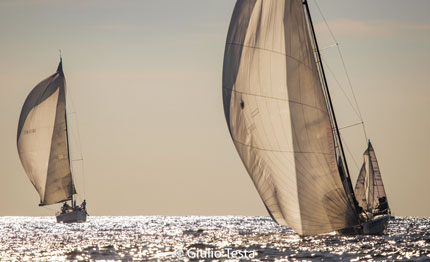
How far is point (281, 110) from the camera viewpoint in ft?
138

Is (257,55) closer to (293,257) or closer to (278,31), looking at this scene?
(278,31)

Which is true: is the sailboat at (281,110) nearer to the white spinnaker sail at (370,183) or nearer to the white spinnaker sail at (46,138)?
the white spinnaker sail at (370,183)

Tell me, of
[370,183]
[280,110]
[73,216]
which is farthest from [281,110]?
[73,216]

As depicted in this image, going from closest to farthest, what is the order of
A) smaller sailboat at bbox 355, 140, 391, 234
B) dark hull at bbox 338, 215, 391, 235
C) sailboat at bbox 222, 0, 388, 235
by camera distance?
1. sailboat at bbox 222, 0, 388, 235
2. dark hull at bbox 338, 215, 391, 235
3. smaller sailboat at bbox 355, 140, 391, 234

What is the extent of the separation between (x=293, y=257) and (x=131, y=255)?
31.8ft

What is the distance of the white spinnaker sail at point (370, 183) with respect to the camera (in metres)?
81.2

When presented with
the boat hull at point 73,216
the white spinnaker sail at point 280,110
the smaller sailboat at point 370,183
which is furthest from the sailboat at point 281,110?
the boat hull at point 73,216

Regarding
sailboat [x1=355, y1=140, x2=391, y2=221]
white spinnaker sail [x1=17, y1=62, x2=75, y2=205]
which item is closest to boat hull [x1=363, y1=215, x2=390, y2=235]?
sailboat [x1=355, y1=140, x2=391, y2=221]

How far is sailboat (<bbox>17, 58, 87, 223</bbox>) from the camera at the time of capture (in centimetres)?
11256

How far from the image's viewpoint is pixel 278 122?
41906 millimetres

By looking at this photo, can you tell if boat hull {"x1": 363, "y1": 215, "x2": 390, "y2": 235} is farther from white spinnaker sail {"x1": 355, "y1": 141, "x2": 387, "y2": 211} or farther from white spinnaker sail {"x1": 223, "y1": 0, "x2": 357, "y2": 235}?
white spinnaker sail {"x1": 355, "y1": 141, "x2": 387, "y2": 211}

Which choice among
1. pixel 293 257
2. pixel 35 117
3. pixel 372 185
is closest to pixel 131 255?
pixel 293 257

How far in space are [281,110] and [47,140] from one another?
7693 centimetres

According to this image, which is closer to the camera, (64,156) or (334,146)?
(334,146)
